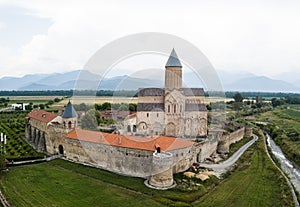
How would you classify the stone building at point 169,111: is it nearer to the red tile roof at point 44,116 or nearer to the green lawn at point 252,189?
the green lawn at point 252,189

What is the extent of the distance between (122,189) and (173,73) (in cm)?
2228

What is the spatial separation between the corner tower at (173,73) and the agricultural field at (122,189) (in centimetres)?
1656

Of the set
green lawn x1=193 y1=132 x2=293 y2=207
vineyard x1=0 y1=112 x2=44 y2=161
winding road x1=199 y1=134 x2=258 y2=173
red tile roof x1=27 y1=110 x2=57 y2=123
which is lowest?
green lawn x1=193 y1=132 x2=293 y2=207

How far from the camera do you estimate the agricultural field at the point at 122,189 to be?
22750mm

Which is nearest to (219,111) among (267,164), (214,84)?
(267,164)

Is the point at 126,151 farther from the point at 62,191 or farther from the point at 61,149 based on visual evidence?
the point at 61,149

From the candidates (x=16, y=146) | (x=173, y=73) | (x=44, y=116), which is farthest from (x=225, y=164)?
(x=16, y=146)

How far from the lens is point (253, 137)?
55.3m

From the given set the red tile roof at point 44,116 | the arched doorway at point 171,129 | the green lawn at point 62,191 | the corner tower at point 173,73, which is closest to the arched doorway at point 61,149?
the red tile roof at point 44,116

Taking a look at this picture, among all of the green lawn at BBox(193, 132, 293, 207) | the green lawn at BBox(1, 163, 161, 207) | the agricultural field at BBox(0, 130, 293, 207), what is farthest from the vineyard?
the green lawn at BBox(193, 132, 293, 207)

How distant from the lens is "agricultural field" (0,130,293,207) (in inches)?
896

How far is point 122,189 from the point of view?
25031 mm

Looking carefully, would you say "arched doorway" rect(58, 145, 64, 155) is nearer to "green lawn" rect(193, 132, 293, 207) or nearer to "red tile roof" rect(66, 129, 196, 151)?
"red tile roof" rect(66, 129, 196, 151)

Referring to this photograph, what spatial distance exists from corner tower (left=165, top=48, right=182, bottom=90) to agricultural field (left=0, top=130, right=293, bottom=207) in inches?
652
